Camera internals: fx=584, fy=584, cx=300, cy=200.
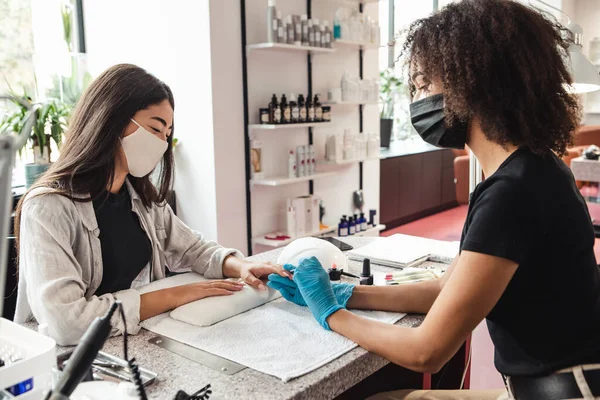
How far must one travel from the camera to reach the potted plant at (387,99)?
19.5 feet

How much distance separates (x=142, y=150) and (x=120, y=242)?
257mm

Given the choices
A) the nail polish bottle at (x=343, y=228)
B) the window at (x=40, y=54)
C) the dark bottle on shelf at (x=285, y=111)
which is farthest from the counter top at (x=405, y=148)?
the window at (x=40, y=54)

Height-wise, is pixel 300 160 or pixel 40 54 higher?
pixel 40 54

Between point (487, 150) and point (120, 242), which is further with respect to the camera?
point (120, 242)

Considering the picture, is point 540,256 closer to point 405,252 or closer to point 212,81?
point 405,252

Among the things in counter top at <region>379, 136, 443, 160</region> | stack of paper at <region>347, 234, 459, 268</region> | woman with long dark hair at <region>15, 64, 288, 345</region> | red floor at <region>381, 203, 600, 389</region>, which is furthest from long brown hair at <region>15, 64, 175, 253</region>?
counter top at <region>379, 136, 443, 160</region>

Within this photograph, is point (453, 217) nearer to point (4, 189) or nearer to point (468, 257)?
point (468, 257)

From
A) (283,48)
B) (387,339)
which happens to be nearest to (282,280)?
(387,339)

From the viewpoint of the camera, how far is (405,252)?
189 centimetres

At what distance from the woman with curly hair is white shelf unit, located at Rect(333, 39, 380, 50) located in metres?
2.73

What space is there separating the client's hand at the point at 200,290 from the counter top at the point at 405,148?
3.95 metres

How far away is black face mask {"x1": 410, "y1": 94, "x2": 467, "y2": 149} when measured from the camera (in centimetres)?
127

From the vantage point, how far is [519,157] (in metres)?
1.14

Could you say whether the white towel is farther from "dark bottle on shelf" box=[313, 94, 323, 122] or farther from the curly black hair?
"dark bottle on shelf" box=[313, 94, 323, 122]
